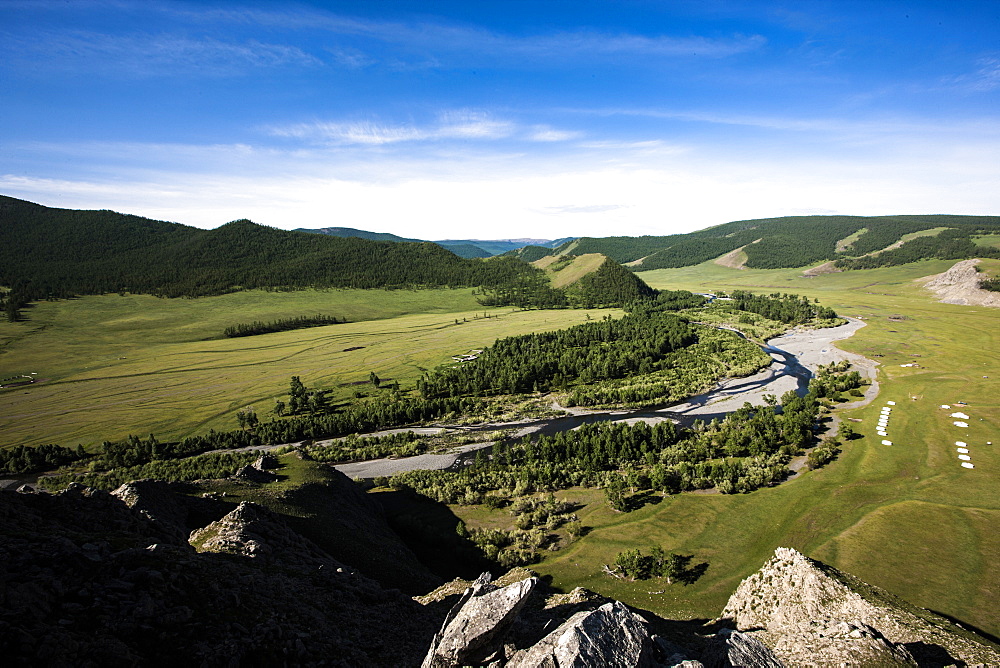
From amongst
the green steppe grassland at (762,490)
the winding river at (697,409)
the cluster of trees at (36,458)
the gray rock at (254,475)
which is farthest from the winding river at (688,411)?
the gray rock at (254,475)

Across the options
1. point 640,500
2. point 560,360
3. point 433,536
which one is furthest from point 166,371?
point 640,500

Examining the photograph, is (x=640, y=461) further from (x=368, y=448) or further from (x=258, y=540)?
(x=258, y=540)

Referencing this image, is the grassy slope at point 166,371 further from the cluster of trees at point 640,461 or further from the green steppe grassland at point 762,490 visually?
the cluster of trees at point 640,461

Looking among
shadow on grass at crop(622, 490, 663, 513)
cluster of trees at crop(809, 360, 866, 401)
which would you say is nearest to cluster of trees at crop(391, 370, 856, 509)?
shadow on grass at crop(622, 490, 663, 513)

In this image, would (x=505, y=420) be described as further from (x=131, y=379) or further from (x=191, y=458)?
(x=131, y=379)

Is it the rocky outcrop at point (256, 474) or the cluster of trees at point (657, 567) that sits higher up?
the rocky outcrop at point (256, 474)

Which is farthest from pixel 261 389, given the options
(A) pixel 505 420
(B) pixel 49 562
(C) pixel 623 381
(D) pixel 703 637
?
(D) pixel 703 637

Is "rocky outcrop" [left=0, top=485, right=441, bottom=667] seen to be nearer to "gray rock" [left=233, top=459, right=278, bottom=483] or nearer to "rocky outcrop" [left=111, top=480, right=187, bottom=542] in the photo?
"rocky outcrop" [left=111, top=480, right=187, bottom=542]
